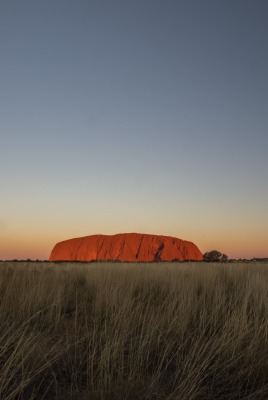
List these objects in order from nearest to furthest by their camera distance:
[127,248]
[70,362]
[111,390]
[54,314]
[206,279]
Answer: [111,390], [70,362], [54,314], [206,279], [127,248]

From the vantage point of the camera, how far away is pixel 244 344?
369 centimetres

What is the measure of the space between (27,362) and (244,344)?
6.32 feet

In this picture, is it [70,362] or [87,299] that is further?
[87,299]

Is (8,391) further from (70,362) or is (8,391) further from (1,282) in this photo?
(1,282)

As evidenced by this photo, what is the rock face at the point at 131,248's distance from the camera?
8619 cm

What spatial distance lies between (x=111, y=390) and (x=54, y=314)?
10.1ft

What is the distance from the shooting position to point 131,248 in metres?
87.2

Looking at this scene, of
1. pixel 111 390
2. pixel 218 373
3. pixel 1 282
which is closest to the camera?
pixel 111 390

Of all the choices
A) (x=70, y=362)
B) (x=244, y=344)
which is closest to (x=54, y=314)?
(x=70, y=362)

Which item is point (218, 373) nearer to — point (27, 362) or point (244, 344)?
point (244, 344)

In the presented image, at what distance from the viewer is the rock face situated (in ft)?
283

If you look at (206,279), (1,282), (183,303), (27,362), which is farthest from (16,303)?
(206,279)

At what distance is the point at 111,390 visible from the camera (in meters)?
2.31

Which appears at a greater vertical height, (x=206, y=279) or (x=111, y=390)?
(x=206, y=279)
